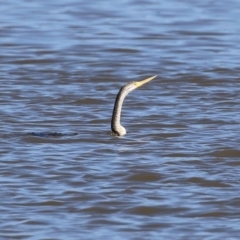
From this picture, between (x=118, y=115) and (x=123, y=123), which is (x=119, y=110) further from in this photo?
(x=123, y=123)

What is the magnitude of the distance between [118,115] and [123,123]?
2.94 ft

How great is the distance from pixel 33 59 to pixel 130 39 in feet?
6.77

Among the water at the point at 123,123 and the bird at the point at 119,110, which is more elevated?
the bird at the point at 119,110

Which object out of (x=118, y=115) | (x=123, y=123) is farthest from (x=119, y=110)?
(x=123, y=123)

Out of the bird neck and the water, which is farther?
the bird neck

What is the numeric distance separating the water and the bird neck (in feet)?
0.28

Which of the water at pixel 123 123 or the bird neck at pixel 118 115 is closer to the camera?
the water at pixel 123 123

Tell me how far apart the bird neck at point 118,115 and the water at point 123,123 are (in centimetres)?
9

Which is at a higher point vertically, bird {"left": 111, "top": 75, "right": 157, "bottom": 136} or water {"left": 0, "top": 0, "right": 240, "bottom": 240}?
bird {"left": 111, "top": 75, "right": 157, "bottom": 136}

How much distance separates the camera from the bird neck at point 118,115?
33.2 ft

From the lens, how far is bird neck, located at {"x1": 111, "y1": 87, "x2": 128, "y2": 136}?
398 inches

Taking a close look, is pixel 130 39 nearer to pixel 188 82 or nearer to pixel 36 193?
pixel 188 82

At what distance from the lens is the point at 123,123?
434 inches

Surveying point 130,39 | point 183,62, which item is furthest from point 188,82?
point 130,39
